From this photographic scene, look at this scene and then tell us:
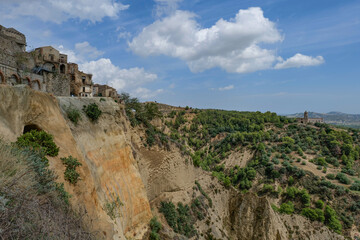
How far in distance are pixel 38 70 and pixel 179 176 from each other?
1954cm

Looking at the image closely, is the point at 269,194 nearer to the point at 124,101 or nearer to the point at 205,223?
the point at 205,223

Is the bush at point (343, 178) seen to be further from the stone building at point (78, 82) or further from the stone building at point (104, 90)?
the stone building at point (78, 82)

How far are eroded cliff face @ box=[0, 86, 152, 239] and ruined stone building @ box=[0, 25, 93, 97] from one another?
248 inches

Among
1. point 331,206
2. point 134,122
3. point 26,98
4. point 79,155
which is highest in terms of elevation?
point 26,98

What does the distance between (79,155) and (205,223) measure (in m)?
18.2

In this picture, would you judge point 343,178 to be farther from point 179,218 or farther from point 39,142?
point 39,142

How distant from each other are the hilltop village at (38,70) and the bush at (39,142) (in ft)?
32.8

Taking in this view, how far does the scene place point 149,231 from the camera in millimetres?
18078

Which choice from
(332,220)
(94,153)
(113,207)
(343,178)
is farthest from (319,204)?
(94,153)

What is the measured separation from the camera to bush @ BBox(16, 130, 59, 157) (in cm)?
886

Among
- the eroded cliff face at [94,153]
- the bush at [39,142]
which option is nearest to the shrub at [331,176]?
the eroded cliff face at [94,153]

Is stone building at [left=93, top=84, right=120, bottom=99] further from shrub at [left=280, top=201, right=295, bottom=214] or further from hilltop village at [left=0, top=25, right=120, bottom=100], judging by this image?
shrub at [left=280, top=201, right=295, bottom=214]

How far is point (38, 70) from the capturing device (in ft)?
74.8

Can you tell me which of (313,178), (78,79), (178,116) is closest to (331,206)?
(313,178)
